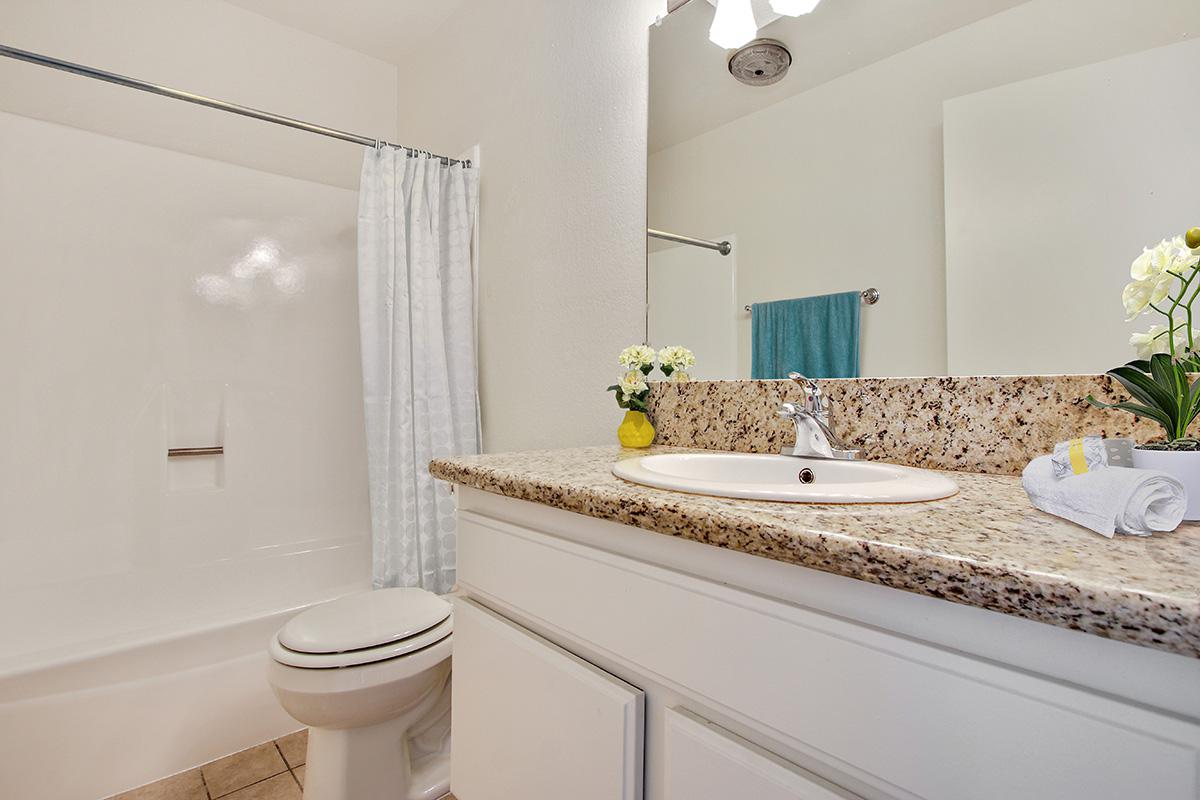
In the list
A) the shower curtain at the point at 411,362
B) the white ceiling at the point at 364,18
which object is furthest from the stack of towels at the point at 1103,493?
the white ceiling at the point at 364,18

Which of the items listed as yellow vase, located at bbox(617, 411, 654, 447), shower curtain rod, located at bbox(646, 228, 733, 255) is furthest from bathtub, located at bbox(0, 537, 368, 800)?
shower curtain rod, located at bbox(646, 228, 733, 255)

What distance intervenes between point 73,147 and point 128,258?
0.37 m

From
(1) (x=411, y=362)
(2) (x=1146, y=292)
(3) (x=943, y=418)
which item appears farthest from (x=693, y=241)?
(1) (x=411, y=362)

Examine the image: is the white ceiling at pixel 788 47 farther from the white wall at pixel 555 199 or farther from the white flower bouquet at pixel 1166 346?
the white flower bouquet at pixel 1166 346

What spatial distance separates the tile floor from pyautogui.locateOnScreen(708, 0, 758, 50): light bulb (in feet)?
6.31

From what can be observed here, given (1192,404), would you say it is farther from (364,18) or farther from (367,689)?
(364,18)

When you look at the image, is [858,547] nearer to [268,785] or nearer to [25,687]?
[268,785]

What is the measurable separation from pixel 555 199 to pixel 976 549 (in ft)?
4.83

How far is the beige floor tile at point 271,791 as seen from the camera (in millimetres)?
1465

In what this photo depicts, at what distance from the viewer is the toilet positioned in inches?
48.0

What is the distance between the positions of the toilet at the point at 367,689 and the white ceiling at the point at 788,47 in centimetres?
131

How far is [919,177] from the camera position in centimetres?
96

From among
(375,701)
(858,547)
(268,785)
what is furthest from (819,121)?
(268,785)

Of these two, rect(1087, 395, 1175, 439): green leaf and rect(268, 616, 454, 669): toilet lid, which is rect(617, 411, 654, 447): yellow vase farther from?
rect(1087, 395, 1175, 439): green leaf
